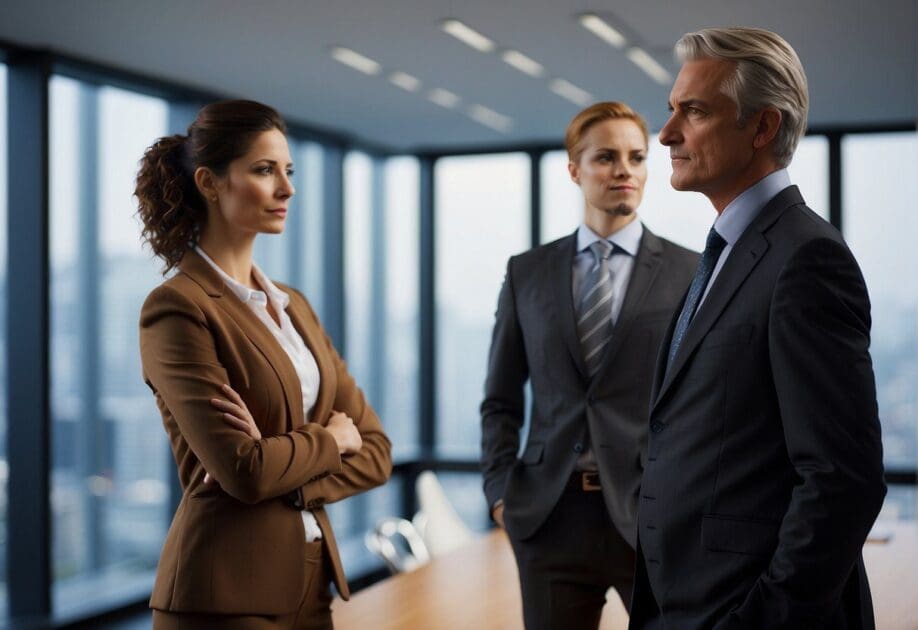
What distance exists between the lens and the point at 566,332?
2588 millimetres

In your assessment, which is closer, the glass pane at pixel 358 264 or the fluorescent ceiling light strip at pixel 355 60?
the fluorescent ceiling light strip at pixel 355 60

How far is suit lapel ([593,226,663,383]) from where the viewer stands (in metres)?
2.53

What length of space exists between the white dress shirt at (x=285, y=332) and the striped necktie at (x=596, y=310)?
0.63 m

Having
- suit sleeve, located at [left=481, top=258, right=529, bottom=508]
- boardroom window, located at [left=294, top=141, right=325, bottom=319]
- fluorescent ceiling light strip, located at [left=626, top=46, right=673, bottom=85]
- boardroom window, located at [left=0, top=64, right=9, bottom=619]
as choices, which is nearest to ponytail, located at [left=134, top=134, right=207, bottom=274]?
suit sleeve, located at [left=481, top=258, right=529, bottom=508]

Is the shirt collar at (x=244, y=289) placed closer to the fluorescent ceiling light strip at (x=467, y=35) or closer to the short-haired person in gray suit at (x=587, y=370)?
the short-haired person in gray suit at (x=587, y=370)

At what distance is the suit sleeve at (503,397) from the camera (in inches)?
Answer: 109

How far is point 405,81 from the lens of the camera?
233 inches

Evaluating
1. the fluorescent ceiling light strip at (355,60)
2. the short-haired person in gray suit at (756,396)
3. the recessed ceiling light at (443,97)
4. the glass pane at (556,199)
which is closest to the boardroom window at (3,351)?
the fluorescent ceiling light strip at (355,60)

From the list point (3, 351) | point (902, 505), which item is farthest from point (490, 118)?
point (902, 505)

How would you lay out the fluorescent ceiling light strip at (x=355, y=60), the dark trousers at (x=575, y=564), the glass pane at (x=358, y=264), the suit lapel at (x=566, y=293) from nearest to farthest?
the dark trousers at (x=575, y=564) → the suit lapel at (x=566, y=293) → the fluorescent ceiling light strip at (x=355, y=60) → the glass pane at (x=358, y=264)

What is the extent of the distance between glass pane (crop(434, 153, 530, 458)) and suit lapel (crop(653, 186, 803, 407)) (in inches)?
256

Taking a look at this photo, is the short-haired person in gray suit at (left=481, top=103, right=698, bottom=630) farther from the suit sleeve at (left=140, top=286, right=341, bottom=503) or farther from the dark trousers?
the suit sleeve at (left=140, top=286, right=341, bottom=503)

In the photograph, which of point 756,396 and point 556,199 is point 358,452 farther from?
point 556,199

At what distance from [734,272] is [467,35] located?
3536mm
